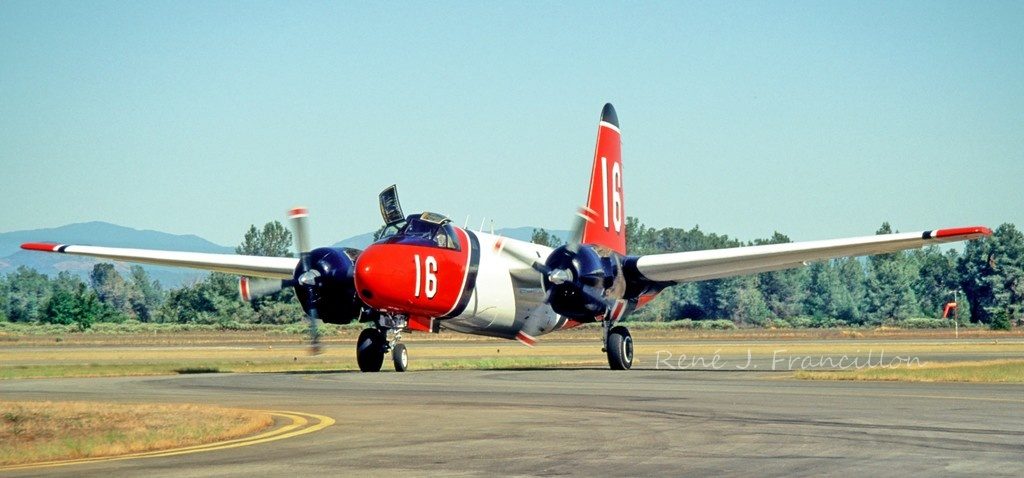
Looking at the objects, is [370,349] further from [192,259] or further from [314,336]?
[192,259]

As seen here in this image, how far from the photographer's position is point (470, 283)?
33594 mm

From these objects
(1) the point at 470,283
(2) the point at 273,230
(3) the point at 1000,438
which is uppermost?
(2) the point at 273,230

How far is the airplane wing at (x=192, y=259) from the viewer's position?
37312 millimetres

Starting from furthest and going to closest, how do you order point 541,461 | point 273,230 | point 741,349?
point 273,230
point 741,349
point 541,461

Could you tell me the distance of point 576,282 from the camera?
110 ft

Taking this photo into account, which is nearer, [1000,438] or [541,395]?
[1000,438]

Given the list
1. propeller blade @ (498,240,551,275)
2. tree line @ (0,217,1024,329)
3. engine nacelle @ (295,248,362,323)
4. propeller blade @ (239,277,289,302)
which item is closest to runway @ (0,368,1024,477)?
engine nacelle @ (295,248,362,323)

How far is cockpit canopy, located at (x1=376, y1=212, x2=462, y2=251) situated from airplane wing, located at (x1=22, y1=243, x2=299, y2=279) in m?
6.53

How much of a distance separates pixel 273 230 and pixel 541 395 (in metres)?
127

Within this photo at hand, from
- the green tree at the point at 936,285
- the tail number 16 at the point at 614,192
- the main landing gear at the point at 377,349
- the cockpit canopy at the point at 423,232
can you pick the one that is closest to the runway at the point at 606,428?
the cockpit canopy at the point at 423,232

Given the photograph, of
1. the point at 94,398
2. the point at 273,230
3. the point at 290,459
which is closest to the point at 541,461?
the point at 290,459

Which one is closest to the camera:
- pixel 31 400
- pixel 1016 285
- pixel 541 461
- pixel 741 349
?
pixel 541 461

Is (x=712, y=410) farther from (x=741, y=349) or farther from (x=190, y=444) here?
(x=741, y=349)

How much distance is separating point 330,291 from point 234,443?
59.8ft
